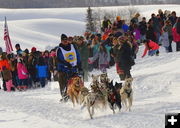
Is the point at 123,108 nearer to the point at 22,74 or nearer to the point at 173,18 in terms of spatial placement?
the point at 22,74

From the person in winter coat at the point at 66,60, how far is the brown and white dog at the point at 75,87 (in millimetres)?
515

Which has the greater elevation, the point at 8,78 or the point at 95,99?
the point at 95,99

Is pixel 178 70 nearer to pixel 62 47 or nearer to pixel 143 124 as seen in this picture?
pixel 62 47

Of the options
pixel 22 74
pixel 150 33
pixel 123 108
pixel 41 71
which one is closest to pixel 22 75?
pixel 22 74

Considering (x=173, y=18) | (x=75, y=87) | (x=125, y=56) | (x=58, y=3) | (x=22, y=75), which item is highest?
(x=58, y=3)

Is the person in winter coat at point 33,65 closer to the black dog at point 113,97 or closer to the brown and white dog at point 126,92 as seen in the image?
the brown and white dog at point 126,92

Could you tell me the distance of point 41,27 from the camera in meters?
86.6

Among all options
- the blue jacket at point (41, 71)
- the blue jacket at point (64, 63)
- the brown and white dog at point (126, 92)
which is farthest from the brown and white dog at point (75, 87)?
the blue jacket at point (41, 71)

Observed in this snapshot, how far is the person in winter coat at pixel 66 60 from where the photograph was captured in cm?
1077

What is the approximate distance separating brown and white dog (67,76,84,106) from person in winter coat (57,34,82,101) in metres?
0.51

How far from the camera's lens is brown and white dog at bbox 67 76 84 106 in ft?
33.0

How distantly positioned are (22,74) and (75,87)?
Result: 6.59 metres

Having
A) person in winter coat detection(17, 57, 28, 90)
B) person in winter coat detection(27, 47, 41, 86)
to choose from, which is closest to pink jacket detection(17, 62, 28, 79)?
person in winter coat detection(17, 57, 28, 90)

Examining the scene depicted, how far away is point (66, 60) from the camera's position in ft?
35.6
